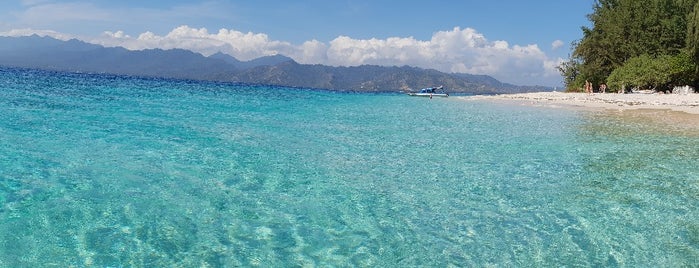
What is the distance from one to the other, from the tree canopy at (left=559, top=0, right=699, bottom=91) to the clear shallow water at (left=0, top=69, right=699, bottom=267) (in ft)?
Answer: 154

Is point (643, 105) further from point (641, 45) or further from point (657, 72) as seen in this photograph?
point (641, 45)

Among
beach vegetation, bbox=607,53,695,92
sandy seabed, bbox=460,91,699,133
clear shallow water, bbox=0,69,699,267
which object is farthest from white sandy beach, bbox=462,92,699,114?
clear shallow water, bbox=0,69,699,267

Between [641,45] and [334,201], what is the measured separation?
236 ft

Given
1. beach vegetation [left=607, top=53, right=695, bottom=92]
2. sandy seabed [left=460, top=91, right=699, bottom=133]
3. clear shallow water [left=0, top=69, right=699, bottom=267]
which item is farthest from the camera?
beach vegetation [left=607, top=53, right=695, bottom=92]

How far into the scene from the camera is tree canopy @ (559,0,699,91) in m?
59.8

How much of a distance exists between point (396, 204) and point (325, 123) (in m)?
18.1

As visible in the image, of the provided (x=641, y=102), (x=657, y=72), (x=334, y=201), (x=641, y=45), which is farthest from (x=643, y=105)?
(x=334, y=201)

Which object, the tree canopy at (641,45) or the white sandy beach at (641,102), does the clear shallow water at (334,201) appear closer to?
the white sandy beach at (641,102)

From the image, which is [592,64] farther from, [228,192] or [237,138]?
[228,192]

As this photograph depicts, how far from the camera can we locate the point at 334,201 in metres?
10.8

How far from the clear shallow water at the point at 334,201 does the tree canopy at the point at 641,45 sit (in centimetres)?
4692

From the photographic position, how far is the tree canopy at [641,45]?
59.8 metres

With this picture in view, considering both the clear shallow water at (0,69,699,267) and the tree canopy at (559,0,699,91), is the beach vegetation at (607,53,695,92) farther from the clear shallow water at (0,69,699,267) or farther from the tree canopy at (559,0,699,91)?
the clear shallow water at (0,69,699,267)

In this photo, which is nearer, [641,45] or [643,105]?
[643,105]
